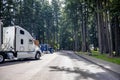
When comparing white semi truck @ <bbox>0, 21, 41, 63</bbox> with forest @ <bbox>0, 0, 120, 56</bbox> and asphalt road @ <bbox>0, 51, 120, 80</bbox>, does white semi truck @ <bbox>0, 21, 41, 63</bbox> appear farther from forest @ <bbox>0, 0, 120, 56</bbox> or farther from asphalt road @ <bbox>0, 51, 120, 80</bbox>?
forest @ <bbox>0, 0, 120, 56</bbox>

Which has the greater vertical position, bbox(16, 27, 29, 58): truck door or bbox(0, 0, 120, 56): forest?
bbox(0, 0, 120, 56): forest

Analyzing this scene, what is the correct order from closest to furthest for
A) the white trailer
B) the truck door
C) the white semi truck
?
the white semi truck
the white trailer
the truck door

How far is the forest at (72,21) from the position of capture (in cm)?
3862

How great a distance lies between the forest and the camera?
3862 cm

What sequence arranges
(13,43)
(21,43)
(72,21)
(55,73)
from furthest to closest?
(72,21) < (21,43) < (13,43) < (55,73)

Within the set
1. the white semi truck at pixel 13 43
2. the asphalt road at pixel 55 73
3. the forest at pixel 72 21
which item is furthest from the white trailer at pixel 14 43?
the forest at pixel 72 21

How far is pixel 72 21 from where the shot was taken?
7206 centimetres

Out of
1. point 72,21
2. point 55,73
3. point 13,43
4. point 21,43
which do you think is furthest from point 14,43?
point 72,21

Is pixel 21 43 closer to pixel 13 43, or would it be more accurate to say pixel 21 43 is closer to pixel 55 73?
pixel 13 43

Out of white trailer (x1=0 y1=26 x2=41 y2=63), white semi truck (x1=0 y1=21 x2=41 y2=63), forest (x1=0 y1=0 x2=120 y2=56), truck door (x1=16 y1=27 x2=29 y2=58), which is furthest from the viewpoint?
forest (x1=0 y1=0 x2=120 y2=56)

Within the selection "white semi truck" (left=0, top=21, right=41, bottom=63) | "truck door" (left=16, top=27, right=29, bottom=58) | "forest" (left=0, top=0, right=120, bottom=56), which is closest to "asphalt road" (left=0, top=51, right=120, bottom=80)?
"white semi truck" (left=0, top=21, right=41, bottom=63)

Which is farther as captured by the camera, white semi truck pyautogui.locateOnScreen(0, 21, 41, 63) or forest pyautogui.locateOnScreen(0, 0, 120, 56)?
forest pyautogui.locateOnScreen(0, 0, 120, 56)

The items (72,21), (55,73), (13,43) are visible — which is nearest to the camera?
(55,73)

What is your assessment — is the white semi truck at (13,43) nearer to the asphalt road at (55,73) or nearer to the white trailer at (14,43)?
the white trailer at (14,43)
